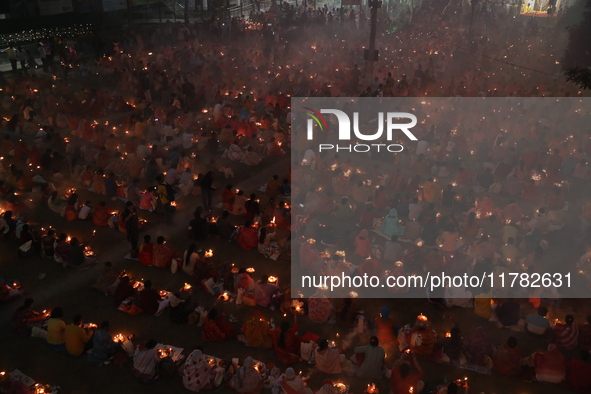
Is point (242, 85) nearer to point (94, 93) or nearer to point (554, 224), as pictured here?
point (94, 93)

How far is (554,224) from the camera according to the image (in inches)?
460

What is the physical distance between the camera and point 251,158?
1517cm

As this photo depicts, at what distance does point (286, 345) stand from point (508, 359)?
3.67 meters

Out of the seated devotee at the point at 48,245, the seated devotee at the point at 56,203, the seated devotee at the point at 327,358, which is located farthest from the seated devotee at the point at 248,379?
the seated devotee at the point at 56,203

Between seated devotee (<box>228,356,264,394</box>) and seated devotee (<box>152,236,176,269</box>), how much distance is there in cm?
369

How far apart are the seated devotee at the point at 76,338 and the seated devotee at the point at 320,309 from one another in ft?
13.1

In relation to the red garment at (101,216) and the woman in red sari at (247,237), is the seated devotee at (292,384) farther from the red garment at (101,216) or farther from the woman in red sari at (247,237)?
the red garment at (101,216)

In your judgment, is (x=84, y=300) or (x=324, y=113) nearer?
(x=84, y=300)

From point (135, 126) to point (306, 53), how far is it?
593 inches

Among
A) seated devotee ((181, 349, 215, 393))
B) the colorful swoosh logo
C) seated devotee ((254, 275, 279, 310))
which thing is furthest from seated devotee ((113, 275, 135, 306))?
the colorful swoosh logo

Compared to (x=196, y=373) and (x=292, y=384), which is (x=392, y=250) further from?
(x=196, y=373)

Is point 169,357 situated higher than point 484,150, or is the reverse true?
point 484,150

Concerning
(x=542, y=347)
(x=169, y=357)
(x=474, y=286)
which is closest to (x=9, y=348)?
(x=169, y=357)

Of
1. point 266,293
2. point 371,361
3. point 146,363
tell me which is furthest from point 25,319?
point 371,361
